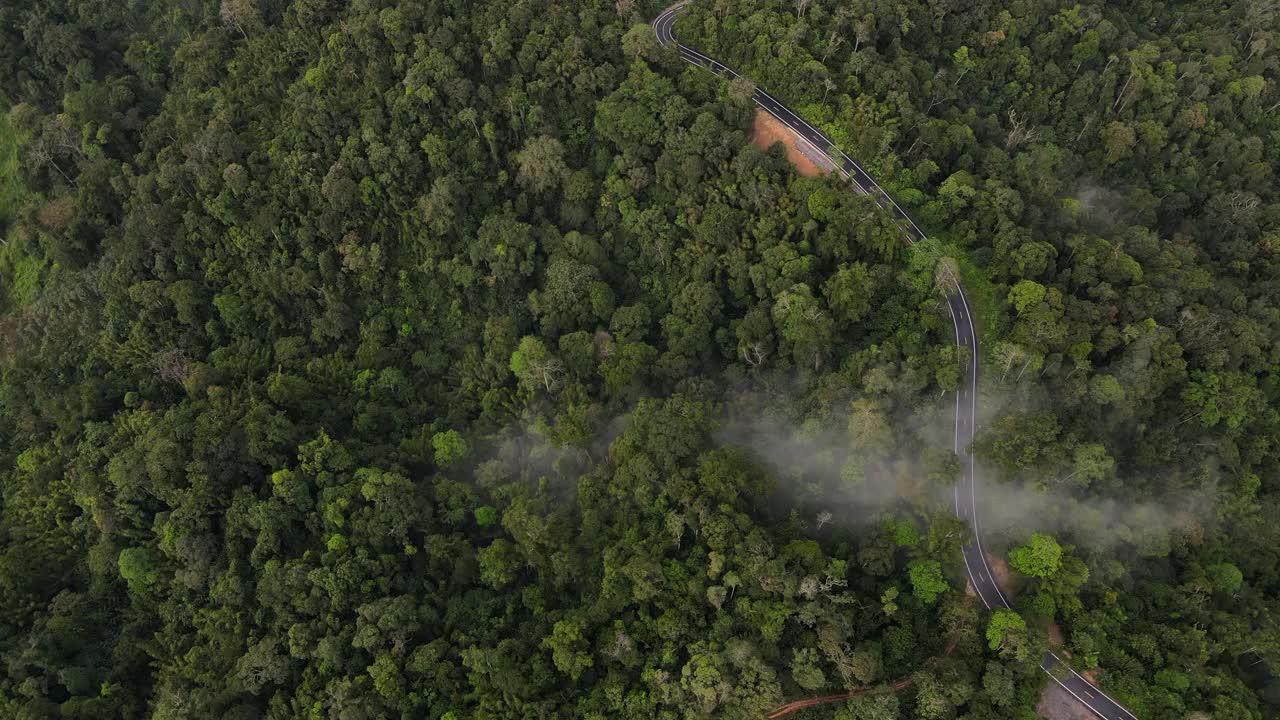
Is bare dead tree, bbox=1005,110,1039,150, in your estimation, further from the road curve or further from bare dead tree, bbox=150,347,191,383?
bare dead tree, bbox=150,347,191,383

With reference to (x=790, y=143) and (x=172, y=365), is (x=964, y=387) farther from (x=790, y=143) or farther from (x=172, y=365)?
(x=172, y=365)

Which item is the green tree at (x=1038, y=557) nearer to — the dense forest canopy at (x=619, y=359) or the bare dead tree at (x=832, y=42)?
the dense forest canopy at (x=619, y=359)

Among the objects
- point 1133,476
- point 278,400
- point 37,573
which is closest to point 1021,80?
point 1133,476

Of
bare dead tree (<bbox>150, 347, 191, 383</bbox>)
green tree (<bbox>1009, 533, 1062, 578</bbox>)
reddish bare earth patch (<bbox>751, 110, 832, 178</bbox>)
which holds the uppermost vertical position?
reddish bare earth patch (<bbox>751, 110, 832, 178</bbox>)

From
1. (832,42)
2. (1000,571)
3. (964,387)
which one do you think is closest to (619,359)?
(964,387)

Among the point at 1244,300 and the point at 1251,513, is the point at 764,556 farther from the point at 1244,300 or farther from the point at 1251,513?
the point at 1244,300

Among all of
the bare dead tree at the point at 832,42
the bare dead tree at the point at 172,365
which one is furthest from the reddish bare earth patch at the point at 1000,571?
the bare dead tree at the point at 172,365

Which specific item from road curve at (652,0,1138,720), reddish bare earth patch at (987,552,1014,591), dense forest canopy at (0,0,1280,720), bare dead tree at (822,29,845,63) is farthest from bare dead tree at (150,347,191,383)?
reddish bare earth patch at (987,552,1014,591)
